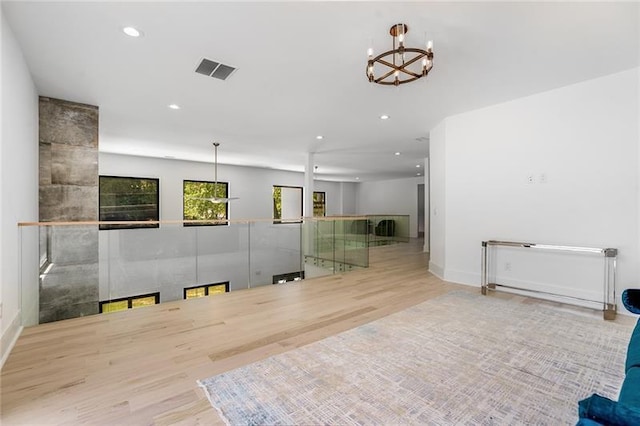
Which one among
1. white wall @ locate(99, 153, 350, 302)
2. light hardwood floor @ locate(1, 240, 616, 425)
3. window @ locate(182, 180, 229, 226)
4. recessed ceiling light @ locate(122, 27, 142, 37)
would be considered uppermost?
recessed ceiling light @ locate(122, 27, 142, 37)

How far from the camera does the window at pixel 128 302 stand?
3479mm

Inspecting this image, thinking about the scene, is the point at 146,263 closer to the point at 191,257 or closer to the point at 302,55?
the point at 191,257

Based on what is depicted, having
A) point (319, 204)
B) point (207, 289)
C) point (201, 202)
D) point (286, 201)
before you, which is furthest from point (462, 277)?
point (319, 204)

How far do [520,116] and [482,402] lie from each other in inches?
147

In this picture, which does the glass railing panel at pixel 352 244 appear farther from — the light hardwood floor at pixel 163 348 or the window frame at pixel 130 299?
the window frame at pixel 130 299

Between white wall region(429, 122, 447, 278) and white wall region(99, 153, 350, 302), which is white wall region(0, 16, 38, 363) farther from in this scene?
white wall region(429, 122, 447, 278)

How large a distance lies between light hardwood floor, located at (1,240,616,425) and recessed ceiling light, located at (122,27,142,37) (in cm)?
263

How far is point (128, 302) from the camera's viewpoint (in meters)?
3.68

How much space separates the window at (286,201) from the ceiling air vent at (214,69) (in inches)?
308

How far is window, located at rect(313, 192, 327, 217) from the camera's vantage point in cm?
1366

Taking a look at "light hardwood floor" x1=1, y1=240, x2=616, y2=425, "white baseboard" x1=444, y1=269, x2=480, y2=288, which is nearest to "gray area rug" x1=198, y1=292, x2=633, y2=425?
"light hardwood floor" x1=1, y1=240, x2=616, y2=425

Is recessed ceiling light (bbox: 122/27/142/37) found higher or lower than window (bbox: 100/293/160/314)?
higher

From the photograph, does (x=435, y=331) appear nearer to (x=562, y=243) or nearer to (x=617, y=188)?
(x=562, y=243)

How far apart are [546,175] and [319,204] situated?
10.4 metres
